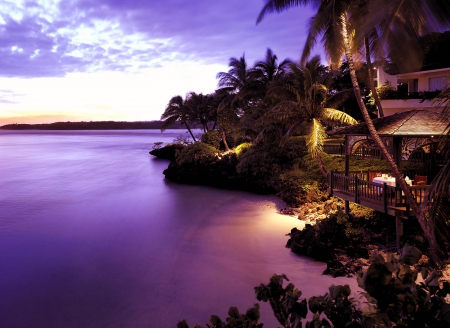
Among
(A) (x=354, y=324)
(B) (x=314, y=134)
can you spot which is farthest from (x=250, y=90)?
(A) (x=354, y=324)

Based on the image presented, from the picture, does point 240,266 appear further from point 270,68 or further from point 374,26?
point 270,68

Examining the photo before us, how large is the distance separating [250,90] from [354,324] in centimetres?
2254

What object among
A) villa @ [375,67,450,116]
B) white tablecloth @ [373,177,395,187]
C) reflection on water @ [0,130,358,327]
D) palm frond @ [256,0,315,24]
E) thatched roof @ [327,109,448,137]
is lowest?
reflection on water @ [0,130,358,327]

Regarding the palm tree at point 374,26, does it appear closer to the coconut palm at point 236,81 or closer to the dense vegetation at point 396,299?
the dense vegetation at point 396,299

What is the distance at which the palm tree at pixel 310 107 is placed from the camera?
46.1 feet

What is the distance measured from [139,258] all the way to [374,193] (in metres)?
6.67

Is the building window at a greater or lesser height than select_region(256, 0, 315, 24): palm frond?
lesser

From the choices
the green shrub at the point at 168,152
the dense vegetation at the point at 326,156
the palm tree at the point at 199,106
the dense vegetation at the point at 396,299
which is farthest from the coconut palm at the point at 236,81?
the dense vegetation at the point at 396,299

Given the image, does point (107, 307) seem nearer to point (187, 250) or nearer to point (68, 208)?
point (187, 250)

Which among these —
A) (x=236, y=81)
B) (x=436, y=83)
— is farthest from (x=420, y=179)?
(x=236, y=81)

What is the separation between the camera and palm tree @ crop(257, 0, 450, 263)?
5068mm

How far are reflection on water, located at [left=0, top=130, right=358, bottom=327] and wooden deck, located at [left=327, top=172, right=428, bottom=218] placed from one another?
2093 millimetres

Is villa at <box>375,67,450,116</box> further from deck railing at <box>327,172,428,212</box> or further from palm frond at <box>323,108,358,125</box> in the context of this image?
deck railing at <box>327,172,428,212</box>

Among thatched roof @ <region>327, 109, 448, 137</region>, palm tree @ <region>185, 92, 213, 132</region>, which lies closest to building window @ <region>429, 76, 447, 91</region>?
thatched roof @ <region>327, 109, 448, 137</region>
